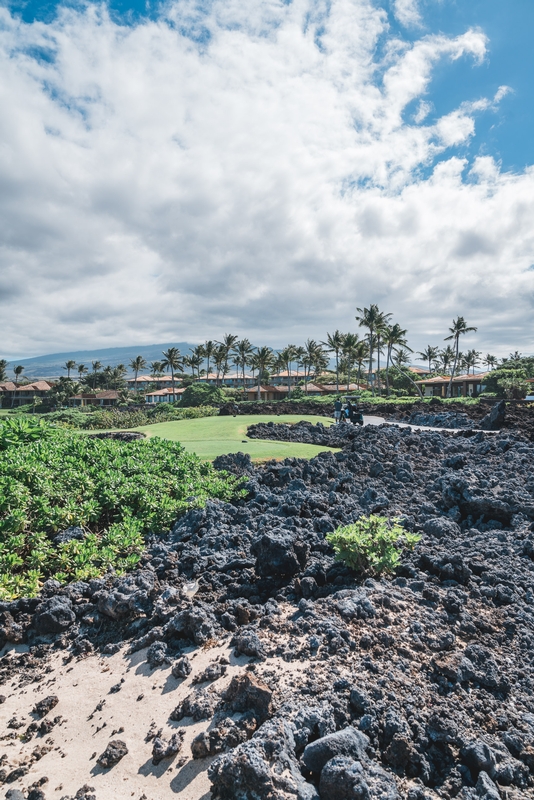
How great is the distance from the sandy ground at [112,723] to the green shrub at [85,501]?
1.76 metres

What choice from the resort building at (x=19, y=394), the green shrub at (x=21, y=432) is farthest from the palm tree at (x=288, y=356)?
the green shrub at (x=21, y=432)

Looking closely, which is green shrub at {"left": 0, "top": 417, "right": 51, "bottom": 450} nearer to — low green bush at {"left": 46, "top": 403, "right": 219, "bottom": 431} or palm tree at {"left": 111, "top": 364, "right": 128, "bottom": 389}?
low green bush at {"left": 46, "top": 403, "right": 219, "bottom": 431}

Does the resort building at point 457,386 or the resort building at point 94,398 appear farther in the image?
the resort building at point 94,398

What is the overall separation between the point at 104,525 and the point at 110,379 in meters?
101

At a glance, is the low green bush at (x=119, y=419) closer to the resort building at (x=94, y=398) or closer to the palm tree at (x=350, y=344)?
the palm tree at (x=350, y=344)

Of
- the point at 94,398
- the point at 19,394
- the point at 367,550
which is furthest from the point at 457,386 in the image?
the point at 19,394

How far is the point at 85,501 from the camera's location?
27.6 ft

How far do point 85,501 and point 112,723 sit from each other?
4.76 metres

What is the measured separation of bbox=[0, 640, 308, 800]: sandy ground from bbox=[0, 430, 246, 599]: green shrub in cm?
176

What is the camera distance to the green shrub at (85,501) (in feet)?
22.4

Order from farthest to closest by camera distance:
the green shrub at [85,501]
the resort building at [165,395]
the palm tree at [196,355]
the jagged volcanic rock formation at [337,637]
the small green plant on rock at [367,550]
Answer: the palm tree at [196,355], the resort building at [165,395], the green shrub at [85,501], the small green plant on rock at [367,550], the jagged volcanic rock formation at [337,637]

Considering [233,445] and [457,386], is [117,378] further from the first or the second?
[233,445]

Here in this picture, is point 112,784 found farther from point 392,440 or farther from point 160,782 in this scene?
point 392,440

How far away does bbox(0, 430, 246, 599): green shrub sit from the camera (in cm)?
681
